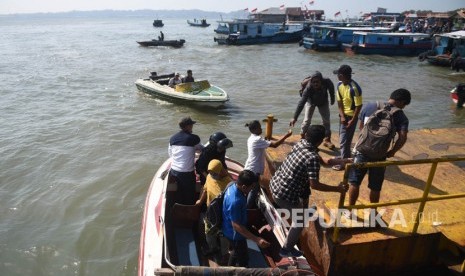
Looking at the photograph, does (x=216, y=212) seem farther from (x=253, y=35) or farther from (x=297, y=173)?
(x=253, y=35)

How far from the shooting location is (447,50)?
2691cm

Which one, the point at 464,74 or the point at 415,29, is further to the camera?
the point at 415,29

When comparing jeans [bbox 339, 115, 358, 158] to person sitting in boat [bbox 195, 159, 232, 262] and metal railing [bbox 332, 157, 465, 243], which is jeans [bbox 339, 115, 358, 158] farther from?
person sitting in boat [bbox 195, 159, 232, 262]

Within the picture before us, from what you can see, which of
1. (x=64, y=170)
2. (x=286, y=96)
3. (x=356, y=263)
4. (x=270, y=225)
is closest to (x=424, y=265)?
(x=356, y=263)

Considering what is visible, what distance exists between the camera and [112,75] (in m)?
24.2

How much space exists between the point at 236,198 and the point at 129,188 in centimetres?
586

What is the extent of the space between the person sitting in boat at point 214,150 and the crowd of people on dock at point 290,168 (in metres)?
0.01

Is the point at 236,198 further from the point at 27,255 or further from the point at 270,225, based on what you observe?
the point at 27,255

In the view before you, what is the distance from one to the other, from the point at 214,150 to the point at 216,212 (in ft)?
4.69

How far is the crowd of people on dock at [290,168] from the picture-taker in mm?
3670

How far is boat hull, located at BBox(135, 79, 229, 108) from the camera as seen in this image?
14.0 metres

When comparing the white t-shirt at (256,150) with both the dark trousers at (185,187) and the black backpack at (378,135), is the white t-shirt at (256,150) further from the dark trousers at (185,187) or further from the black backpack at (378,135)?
the black backpack at (378,135)

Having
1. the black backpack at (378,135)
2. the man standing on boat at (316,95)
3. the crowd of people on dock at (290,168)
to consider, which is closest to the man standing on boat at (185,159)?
the crowd of people on dock at (290,168)

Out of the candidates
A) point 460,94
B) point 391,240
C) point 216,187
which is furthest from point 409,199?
point 460,94
